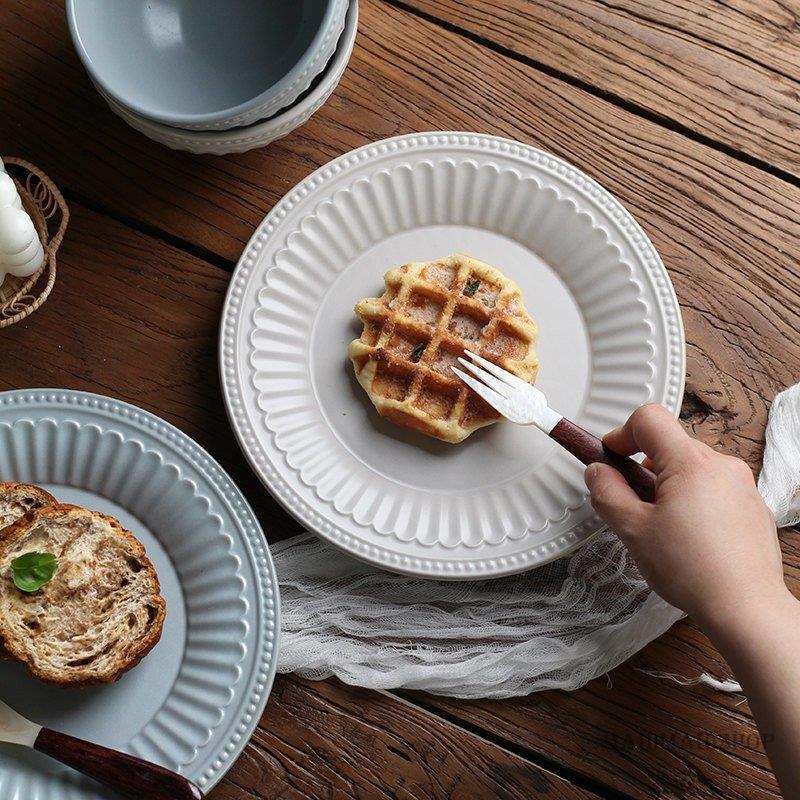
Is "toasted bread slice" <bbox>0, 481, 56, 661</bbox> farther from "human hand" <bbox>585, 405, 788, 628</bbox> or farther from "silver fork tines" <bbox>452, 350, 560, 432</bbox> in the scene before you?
"human hand" <bbox>585, 405, 788, 628</bbox>

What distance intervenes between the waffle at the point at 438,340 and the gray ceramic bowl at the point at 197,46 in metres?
0.41

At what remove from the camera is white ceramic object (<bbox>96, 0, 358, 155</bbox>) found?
1393 millimetres

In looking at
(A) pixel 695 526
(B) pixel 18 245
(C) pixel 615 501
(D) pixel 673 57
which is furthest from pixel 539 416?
(B) pixel 18 245

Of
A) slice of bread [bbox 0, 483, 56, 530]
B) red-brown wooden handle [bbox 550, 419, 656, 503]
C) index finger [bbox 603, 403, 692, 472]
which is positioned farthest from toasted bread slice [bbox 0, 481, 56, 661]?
index finger [bbox 603, 403, 692, 472]

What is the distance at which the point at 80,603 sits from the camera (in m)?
1.34

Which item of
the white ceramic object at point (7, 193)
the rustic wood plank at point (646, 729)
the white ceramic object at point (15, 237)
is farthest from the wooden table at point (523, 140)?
the white ceramic object at point (7, 193)

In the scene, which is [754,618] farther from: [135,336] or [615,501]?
[135,336]

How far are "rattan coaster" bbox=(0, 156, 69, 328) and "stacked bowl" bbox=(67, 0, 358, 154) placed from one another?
9.1 inches

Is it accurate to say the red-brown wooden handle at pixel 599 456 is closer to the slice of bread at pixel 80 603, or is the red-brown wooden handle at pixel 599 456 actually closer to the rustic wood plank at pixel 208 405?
the rustic wood plank at pixel 208 405

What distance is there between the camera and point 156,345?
1.56m

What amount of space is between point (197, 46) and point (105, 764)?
1183 mm

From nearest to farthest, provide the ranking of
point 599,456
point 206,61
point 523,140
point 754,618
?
1. point 754,618
2. point 599,456
3. point 206,61
4. point 523,140

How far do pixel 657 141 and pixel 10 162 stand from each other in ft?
3.86

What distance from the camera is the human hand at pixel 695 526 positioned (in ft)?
4.12
